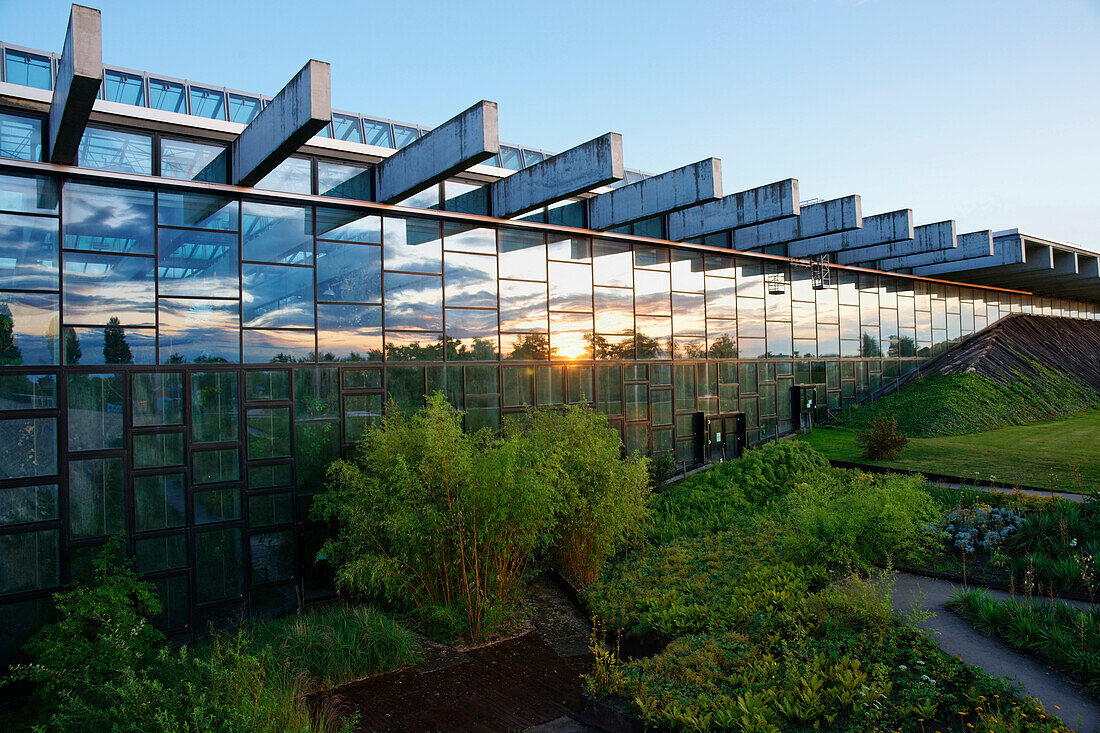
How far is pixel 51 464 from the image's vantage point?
23.5 feet

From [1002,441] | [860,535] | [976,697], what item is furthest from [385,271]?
[1002,441]

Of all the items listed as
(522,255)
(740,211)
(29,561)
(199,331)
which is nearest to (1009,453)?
(740,211)

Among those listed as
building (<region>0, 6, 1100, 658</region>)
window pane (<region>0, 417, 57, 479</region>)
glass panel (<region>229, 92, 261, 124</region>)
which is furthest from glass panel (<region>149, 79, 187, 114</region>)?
window pane (<region>0, 417, 57, 479</region>)

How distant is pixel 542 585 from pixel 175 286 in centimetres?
599

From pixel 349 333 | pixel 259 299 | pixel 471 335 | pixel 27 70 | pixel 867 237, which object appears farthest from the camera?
pixel 867 237

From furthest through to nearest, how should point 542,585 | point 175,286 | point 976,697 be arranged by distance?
point 542,585, point 175,286, point 976,697

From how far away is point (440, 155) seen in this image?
308 inches

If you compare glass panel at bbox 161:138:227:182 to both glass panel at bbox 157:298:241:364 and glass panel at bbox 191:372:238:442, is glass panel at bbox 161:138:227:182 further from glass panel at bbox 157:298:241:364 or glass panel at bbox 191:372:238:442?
glass panel at bbox 191:372:238:442

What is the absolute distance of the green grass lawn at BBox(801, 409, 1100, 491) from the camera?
33.7ft

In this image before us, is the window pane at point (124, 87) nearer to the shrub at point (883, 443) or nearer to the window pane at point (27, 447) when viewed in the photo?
the window pane at point (27, 447)

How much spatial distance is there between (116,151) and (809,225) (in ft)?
37.2

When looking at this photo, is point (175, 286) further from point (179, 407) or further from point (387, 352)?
point (387, 352)

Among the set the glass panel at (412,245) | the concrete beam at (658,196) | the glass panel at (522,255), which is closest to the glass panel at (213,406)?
the glass panel at (412,245)

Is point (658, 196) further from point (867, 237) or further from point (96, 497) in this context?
point (96, 497)
